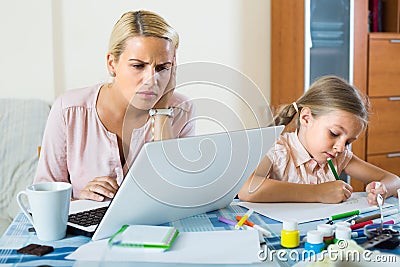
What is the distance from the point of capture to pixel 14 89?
248 centimetres

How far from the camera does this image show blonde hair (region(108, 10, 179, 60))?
1462mm

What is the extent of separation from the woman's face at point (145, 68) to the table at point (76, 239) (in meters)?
0.42

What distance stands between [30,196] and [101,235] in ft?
0.47

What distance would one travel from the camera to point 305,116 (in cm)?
166

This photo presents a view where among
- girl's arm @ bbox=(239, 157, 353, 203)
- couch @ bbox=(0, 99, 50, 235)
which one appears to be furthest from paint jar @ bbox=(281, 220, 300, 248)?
couch @ bbox=(0, 99, 50, 235)

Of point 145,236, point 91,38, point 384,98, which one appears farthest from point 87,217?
point 384,98

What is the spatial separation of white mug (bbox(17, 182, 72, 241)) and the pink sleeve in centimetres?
54

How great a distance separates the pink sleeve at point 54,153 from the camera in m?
1.50

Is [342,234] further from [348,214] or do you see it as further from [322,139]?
[322,139]

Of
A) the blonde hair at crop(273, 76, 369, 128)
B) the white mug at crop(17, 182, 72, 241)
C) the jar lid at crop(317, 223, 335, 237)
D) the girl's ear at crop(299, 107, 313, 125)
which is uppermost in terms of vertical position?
the blonde hair at crop(273, 76, 369, 128)

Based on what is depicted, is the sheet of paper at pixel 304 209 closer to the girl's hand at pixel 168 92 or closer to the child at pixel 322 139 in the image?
the child at pixel 322 139

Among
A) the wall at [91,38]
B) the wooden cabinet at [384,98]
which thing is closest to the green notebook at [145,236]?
the wall at [91,38]

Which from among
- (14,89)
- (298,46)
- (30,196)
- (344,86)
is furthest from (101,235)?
(298,46)

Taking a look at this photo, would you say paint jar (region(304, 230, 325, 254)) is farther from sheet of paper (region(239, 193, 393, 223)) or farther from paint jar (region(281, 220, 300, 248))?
sheet of paper (region(239, 193, 393, 223))
